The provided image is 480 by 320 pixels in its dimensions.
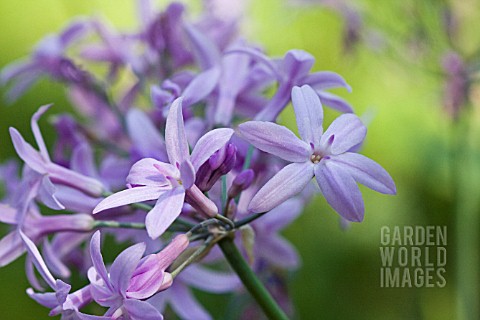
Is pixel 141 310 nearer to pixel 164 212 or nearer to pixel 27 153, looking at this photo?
pixel 164 212

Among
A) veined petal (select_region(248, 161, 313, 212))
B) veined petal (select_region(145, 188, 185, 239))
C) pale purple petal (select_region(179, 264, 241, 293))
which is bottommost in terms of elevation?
pale purple petal (select_region(179, 264, 241, 293))

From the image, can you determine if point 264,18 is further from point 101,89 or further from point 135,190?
point 135,190

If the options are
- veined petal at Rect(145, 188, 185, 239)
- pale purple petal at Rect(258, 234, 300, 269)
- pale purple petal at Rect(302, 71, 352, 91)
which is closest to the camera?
veined petal at Rect(145, 188, 185, 239)

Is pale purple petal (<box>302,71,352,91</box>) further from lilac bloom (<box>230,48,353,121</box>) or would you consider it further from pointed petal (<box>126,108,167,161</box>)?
pointed petal (<box>126,108,167,161</box>)

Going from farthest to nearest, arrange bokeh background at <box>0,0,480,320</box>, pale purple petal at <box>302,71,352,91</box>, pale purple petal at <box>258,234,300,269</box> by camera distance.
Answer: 1. bokeh background at <box>0,0,480,320</box>
2. pale purple petal at <box>258,234,300,269</box>
3. pale purple petal at <box>302,71,352,91</box>

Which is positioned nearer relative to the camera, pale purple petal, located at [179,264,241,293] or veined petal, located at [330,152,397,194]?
veined petal, located at [330,152,397,194]

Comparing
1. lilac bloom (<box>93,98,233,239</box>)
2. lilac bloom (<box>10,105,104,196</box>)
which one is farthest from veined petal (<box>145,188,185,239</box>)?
lilac bloom (<box>10,105,104,196</box>)

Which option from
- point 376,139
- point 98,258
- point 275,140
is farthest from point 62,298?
point 376,139
